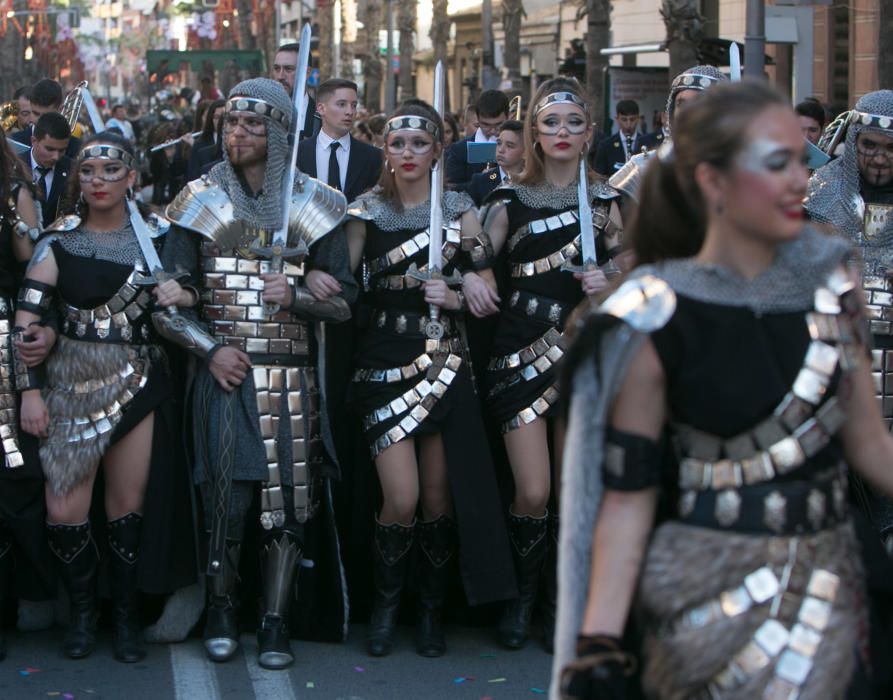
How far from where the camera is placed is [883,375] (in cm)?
593

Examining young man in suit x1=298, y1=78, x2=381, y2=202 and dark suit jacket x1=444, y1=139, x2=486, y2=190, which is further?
dark suit jacket x1=444, y1=139, x2=486, y2=190

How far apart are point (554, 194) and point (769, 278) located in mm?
3070

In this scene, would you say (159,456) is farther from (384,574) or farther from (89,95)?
(89,95)

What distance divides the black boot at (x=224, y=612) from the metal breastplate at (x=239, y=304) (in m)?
0.74

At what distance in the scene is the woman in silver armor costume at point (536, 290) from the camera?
→ 5957 millimetres

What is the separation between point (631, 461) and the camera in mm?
2953

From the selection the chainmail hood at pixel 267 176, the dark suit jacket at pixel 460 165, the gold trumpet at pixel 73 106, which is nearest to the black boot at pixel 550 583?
the chainmail hood at pixel 267 176

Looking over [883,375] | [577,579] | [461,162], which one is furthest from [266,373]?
[461,162]

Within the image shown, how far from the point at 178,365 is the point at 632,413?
354cm

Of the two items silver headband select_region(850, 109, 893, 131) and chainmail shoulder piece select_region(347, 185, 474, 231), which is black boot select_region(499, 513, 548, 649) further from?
silver headband select_region(850, 109, 893, 131)

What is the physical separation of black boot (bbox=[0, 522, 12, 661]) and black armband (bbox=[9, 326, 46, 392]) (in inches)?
21.2

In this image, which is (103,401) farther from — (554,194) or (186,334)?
(554,194)

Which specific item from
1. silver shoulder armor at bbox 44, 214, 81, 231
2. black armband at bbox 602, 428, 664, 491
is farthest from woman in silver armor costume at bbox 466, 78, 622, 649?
black armband at bbox 602, 428, 664, 491

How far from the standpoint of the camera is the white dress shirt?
8375mm
